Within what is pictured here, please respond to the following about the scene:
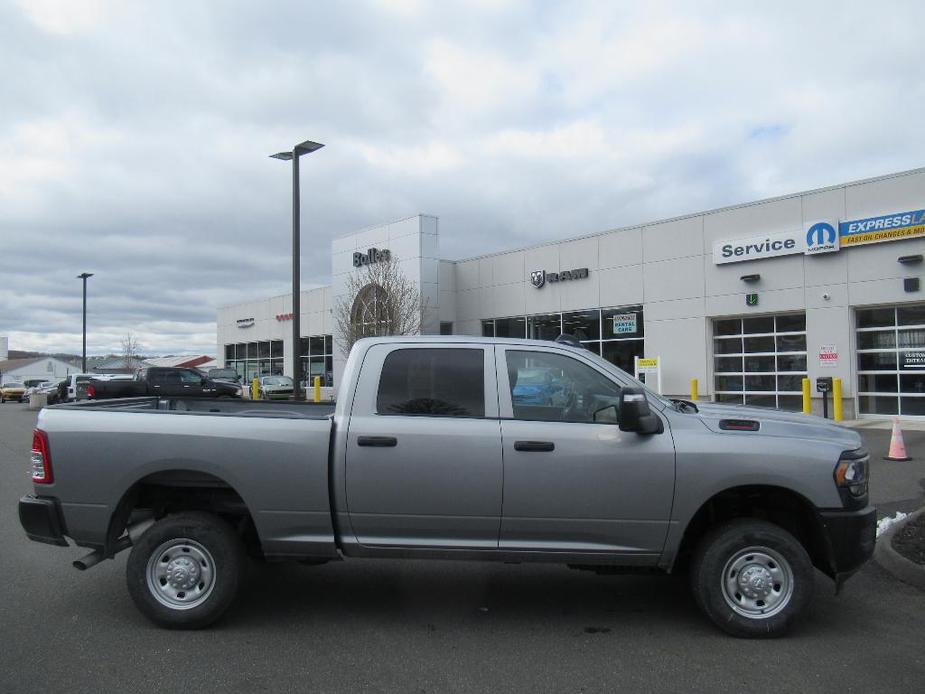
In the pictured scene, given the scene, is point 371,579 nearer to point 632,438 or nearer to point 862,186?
point 632,438

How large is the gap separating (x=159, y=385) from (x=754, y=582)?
78.2ft

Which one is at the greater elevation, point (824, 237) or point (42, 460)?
point (824, 237)

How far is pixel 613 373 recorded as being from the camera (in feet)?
16.5

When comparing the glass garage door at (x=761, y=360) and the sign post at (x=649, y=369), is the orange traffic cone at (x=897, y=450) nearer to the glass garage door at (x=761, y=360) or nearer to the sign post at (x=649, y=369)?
the glass garage door at (x=761, y=360)

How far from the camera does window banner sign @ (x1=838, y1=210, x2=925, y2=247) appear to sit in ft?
57.5

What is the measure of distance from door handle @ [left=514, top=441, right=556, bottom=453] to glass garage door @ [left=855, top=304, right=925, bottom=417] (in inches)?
Answer: 658

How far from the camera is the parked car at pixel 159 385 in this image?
24781mm

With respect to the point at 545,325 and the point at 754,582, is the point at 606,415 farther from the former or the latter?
the point at 545,325

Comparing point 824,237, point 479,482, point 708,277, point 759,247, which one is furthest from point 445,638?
point 708,277

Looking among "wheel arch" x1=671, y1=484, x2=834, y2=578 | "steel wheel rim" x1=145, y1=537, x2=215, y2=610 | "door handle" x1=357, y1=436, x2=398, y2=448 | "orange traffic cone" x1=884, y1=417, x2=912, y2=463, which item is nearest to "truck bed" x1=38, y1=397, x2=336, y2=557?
"door handle" x1=357, y1=436, x2=398, y2=448

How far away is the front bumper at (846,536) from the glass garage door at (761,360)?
1553 centimetres

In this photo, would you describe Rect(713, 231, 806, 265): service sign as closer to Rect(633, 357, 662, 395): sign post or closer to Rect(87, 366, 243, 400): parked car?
Rect(633, 357, 662, 395): sign post

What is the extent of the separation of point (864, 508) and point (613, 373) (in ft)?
5.95

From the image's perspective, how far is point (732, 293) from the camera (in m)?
21.2
